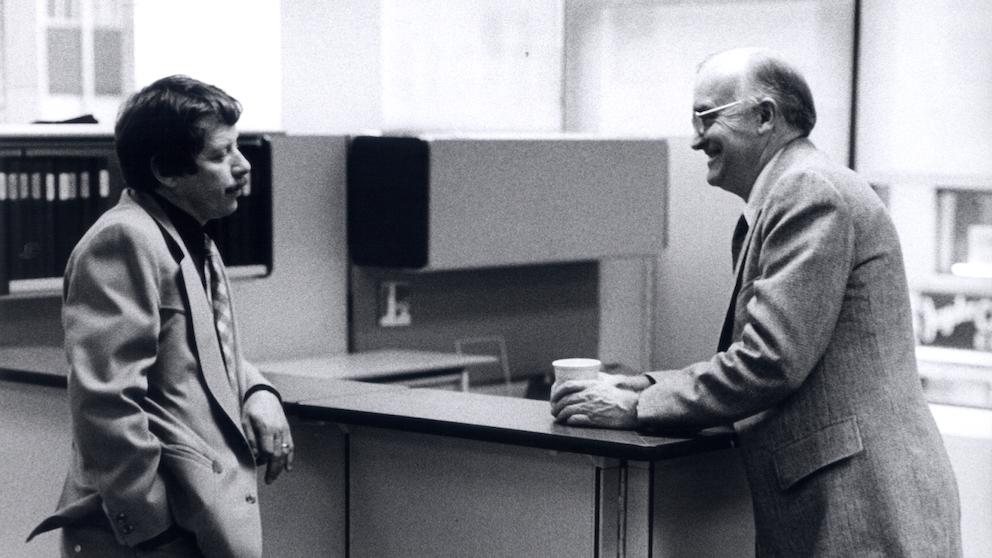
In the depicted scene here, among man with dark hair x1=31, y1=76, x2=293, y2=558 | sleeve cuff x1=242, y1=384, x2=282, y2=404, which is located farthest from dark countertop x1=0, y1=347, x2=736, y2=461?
man with dark hair x1=31, y1=76, x2=293, y2=558

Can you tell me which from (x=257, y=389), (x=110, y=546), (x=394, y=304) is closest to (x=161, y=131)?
(x=257, y=389)

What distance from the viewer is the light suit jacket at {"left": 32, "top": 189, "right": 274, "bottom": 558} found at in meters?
1.72

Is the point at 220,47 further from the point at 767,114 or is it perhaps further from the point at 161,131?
the point at 767,114

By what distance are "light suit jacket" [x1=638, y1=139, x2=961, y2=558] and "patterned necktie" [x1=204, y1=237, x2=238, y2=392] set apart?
687 millimetres

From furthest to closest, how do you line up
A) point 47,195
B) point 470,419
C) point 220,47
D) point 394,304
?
point 394,304, point 220,47, point 47,195, point 470,419

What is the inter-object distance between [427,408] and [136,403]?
29.0 inches

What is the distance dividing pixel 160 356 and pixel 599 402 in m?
0.69

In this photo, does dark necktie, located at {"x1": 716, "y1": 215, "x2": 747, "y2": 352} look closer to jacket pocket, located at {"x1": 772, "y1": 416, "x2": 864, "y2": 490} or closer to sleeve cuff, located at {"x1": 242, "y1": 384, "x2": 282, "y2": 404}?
jacket pocket, located at {"x1": 772, "y1": 416, "x2": 864, "y2": 490}

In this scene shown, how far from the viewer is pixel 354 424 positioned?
2416 millimetres

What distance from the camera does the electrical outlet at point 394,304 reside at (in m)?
3.85

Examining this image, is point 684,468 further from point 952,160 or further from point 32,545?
point 952,160

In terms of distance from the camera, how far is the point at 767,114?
6.57ft

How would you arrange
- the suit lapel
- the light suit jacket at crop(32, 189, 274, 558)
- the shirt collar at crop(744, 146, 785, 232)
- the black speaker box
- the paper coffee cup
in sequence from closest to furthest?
the light suit jacket at crop(32, 189, 274, 558), the suit lapel, the shirt collar at crop(744, 146, 785, 232), the paper coffee cup, the black speaker box

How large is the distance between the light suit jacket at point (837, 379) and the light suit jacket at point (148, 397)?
70 centimetres
